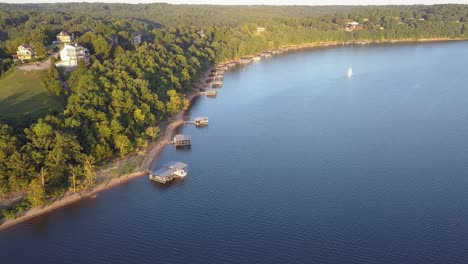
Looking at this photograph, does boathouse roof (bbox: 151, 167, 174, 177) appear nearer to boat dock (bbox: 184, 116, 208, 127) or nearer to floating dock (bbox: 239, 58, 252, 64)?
boat dock (bbox: 184, 116, 208, 127)

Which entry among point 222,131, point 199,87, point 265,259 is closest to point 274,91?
point 199,87

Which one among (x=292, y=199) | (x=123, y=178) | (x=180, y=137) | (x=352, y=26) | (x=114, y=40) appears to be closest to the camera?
(x=292, y=199)

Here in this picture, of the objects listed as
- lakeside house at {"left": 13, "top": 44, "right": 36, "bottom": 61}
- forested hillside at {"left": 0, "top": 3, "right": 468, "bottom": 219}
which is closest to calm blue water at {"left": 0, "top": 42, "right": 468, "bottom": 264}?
forested hillside at {"left": 0, "top": 3, "right": 468, "bottom": 219}

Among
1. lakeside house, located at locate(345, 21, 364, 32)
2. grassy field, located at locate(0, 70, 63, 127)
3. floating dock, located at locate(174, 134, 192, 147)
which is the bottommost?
floating dock, located at locate(174, 134, 192, 147)

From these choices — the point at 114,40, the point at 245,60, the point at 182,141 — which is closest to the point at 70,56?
the point at 114,40

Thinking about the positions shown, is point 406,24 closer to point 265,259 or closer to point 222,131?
point 222,131

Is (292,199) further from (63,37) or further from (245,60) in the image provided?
(245,60)
